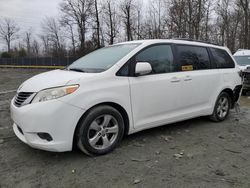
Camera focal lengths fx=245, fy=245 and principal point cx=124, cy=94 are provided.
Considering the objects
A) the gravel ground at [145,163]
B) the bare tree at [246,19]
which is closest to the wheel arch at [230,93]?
the gravel ground at [145,163]

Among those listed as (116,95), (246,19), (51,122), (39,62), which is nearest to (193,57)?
(116,95)

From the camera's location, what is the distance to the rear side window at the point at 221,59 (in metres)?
5.32

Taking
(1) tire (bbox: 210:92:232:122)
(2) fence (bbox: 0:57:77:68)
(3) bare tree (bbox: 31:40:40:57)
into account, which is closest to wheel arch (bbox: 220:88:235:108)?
(1) tire (bbox: 210:92:232:122)

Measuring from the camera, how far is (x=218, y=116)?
17.8 feet

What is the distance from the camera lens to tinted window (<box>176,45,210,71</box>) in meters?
4.61

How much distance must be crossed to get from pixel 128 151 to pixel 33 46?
7656cm

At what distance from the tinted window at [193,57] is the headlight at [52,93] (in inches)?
88.8

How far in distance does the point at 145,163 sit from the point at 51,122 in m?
1.38

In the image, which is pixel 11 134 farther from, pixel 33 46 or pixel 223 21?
pixel 33 46

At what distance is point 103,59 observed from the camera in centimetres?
414

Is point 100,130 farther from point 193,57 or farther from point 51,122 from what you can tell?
point 193,57

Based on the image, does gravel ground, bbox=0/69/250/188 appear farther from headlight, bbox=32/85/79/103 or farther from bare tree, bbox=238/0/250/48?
bare tree, bbox=238/0/250/48

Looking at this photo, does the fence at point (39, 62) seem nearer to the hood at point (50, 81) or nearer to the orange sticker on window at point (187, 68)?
the orange sticker on window at point (187, 68)

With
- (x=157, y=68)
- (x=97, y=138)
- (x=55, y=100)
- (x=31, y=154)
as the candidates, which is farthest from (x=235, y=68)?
(x=31, y=154)
